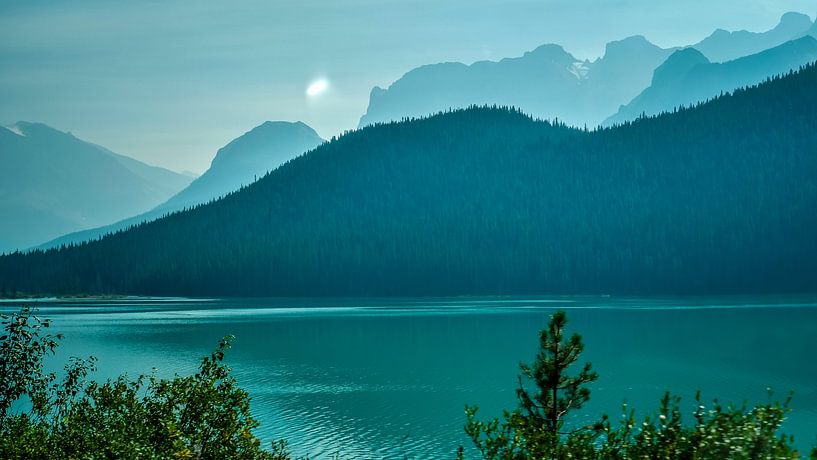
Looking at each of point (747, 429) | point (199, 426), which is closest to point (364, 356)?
point (199, 426)

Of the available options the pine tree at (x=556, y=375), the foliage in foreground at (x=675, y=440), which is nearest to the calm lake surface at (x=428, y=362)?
the pine tree at (x=556, y=375)

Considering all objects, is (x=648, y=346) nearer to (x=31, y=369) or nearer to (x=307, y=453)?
(x=307, y=453)

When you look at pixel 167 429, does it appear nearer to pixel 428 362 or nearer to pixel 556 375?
pixel 556 375

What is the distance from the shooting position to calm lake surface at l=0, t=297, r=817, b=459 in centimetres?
5078

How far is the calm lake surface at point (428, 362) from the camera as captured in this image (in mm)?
50781

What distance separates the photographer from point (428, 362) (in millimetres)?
81000

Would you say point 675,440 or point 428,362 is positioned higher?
point 675,440

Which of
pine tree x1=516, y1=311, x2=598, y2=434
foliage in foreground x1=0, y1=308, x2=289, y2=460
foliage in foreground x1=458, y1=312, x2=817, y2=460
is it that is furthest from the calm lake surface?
foliage in foreground x1=0, y1=308, x2=289, y2=460

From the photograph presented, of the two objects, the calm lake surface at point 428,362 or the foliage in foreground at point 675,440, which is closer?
the foliage in foreground at point 675,440

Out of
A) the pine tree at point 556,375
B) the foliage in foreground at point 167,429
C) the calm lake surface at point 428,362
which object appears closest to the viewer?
the foliage in foreground at point 167,429

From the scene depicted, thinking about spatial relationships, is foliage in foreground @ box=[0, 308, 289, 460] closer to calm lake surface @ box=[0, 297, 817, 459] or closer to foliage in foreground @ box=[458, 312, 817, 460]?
foliage in foreground @ box=[458, 312, 817, 460]

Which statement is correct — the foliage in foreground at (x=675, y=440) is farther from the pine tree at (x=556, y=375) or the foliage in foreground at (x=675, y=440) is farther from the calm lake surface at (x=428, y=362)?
the calm lake surface at (x=428, y=362)

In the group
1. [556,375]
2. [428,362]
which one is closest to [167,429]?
[556,375]

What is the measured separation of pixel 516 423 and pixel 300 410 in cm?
4170
